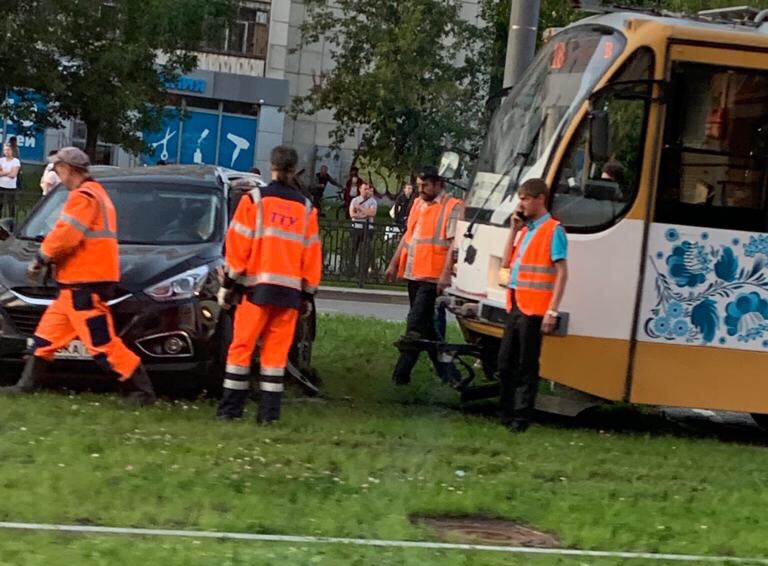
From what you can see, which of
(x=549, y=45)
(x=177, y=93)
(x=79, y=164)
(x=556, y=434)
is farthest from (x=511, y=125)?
(x=177, y=93)

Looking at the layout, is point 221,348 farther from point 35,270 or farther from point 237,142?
point 237,142

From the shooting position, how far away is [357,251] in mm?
21797

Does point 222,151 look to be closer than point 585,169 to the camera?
No

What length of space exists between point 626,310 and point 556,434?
3.36 feet

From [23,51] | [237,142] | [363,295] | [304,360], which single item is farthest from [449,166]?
[237,142]

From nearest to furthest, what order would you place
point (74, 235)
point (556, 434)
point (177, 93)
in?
point (74, 235), point (556, 434), point (177, 93)

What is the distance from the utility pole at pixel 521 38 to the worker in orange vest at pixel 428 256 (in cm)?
199

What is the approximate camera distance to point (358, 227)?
21.8 meters

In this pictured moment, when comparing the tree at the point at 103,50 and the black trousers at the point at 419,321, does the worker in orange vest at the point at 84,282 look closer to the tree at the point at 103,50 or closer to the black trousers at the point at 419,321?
the black trousers at the point at 419,321

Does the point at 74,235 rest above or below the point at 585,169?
below

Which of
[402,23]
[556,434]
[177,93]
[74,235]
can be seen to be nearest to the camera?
[74,235]

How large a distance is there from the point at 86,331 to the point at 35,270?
1.89ft

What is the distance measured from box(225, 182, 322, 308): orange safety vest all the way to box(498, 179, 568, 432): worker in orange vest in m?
1.63

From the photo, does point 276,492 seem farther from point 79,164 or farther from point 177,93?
point 177,93
